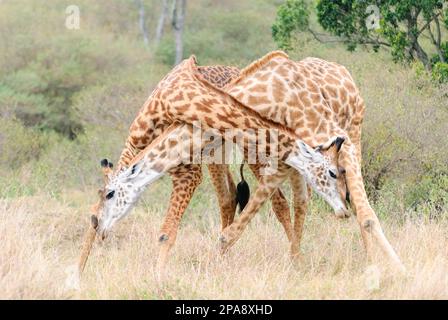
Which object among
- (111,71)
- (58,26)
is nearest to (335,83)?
(111,71)

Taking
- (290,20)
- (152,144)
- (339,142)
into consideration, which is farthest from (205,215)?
(290,20)

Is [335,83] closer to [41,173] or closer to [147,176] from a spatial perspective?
[147,176]

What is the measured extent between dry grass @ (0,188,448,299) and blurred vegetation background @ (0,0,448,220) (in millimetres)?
942

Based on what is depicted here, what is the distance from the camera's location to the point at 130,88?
60.3 ft

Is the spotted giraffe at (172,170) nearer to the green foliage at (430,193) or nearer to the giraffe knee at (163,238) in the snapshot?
the giraffe knee at (163,238)

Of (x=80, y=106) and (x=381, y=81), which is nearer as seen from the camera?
(x=381, y=81)

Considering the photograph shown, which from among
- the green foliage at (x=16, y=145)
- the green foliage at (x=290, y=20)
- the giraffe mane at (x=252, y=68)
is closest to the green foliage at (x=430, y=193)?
the giraffe mane at (x=252, y=68)

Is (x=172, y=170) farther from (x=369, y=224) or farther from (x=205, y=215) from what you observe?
(x=205, y=215)

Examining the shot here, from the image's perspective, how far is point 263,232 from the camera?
329 inches

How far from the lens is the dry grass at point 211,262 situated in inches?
239

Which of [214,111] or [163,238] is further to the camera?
[163,238]

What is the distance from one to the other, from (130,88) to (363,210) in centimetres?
1215

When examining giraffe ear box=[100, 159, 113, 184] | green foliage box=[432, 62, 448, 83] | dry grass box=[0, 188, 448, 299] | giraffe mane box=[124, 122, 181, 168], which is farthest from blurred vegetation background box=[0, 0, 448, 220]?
giraffe ear box=[100, 159, 113, 184]

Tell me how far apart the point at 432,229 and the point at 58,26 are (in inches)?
722
